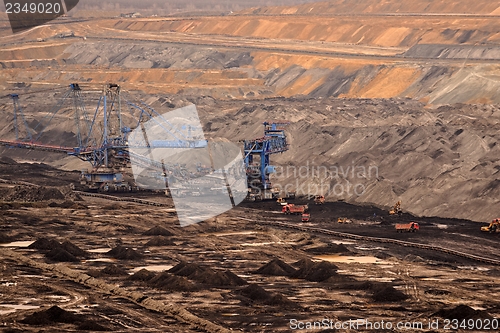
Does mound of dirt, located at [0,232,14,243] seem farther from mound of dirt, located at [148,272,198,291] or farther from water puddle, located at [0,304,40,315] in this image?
water puddle, located at [0,304,40,315]

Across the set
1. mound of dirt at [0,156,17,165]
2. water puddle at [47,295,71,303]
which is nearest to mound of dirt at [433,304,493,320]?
water puddle at [47,295,71,303]

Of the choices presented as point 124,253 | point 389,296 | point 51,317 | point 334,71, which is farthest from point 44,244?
point 334,71

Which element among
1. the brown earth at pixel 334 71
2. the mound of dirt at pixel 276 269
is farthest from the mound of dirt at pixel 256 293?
the brown earth at pixel 334 71

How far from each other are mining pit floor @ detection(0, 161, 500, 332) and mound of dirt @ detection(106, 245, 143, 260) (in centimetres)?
10

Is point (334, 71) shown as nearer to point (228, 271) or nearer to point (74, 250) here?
point (74, 250)

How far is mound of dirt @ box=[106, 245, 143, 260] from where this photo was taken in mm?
69062

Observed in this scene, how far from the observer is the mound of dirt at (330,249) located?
72.0 metres

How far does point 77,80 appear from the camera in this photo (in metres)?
179

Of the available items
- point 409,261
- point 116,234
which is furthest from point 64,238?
point 409,261

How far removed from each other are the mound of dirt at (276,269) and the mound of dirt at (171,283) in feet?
20.8

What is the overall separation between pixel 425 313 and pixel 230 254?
22.3 metres

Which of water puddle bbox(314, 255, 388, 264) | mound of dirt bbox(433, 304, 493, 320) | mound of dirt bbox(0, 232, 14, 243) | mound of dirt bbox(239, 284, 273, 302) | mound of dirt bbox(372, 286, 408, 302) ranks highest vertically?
mound of dirt bbox(0, 232, 14, 243)

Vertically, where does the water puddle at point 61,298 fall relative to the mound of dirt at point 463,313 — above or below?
above

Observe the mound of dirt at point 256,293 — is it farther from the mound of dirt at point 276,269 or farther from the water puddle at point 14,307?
the water puddle at point 14,307
